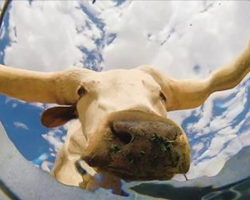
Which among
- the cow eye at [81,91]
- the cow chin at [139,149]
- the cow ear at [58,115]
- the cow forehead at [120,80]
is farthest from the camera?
the cow ear at [58,115]

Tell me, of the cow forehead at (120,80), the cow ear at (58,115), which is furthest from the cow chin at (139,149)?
the cow ear at (58,115)

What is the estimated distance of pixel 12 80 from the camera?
1.76 m

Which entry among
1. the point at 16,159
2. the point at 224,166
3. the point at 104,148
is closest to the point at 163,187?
the point at 224,166

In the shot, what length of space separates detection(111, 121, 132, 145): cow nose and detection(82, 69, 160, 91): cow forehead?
14.0 inches

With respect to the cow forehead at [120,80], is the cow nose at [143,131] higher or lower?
higher

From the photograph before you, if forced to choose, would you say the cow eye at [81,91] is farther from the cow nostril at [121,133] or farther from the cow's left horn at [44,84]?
the cow nostril at [121,133]

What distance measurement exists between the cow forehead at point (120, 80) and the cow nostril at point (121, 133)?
356mm

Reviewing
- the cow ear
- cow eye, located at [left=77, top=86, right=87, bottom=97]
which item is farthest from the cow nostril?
the cow ear

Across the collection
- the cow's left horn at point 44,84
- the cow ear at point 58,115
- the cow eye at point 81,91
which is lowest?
the cow ear at point 58,115

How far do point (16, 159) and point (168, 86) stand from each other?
1183mm

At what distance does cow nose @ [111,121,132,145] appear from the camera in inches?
44.3

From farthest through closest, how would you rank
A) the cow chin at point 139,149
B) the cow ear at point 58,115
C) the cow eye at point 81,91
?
the cow ear at point 58,115
the cow eye at point 81,91
the cow chin at point 139,149

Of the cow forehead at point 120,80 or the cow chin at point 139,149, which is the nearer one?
the cow chin at point 139,149

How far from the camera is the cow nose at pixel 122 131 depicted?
1.13m
